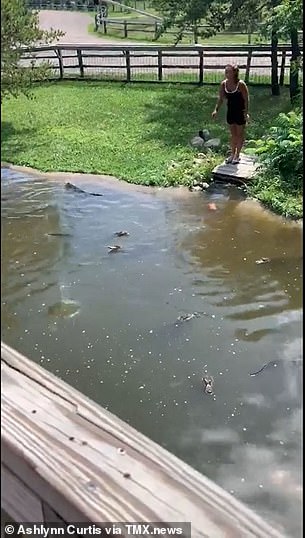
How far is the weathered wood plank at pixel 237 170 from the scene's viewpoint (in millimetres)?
5131

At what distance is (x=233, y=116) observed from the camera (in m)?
6.05

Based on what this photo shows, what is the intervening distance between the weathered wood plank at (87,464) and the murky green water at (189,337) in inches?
27.5

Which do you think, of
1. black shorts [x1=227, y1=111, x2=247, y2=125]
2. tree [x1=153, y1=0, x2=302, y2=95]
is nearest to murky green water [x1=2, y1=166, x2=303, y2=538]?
black shorts [x1=227, y1=111, x2=247, y2=125]

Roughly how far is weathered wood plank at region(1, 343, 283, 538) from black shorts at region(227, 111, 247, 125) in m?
5.35

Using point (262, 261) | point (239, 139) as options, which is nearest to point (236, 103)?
point (239, 139)

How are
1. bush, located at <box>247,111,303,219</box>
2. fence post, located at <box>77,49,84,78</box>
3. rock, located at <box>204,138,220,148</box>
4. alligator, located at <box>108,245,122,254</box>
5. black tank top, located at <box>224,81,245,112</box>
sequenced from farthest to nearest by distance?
fence post, located at <box>77,49,84,78</box> < rock, located at <box>204,138,220,148</box> < black tank top, located at <box>224,81,245,112</box> < alligator, located at <box>108,245,122,254</box> < bush, located at <box>247,111,303,219</box>

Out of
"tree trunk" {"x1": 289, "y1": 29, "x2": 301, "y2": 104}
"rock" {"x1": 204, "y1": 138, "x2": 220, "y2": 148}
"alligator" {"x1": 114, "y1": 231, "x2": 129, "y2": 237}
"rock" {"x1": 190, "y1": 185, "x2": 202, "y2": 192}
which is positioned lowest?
"alligator" {"x1": 114, "y1": 231, "x2": 129, "y2": 237}

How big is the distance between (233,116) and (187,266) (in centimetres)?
351

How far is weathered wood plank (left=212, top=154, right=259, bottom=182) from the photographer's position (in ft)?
16.8

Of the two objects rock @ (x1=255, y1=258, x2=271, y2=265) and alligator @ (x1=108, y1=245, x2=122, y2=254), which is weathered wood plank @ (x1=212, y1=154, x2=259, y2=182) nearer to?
A: alligator @ (x1=108, y1=245, x2=122, y2=254)

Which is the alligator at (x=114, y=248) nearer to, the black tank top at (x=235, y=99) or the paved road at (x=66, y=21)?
the paved road at (x=66, y=21)

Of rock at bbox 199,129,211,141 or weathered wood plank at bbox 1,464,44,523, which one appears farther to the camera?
rock at bbox 199,129,211,141

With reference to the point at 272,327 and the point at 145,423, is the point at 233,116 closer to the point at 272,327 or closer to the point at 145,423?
the point at 145,423

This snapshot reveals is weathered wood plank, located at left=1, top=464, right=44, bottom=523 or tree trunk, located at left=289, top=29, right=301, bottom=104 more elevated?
tree trunk, located at left=289, top=29, right=301, bottom=104
